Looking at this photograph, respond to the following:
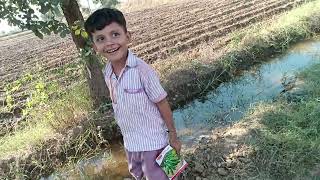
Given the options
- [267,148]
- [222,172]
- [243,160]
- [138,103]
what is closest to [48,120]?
[222,172]

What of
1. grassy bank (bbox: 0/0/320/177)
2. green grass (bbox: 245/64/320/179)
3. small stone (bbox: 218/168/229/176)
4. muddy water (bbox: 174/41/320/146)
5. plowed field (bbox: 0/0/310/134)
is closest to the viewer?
green grass (bbox: 245/64/320/179)

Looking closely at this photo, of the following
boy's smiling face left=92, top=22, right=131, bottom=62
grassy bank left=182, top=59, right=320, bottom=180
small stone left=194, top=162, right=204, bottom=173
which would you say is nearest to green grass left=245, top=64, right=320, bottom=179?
grassy bank left=182, top=59, right=320, bottom=180

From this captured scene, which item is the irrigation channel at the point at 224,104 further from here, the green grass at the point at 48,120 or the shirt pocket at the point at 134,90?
the shirt pocket at the point at 134,90

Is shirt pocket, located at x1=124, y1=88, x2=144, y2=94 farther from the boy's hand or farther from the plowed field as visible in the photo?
the plowed field

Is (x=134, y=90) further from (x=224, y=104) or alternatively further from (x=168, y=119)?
(x=224, y=104)

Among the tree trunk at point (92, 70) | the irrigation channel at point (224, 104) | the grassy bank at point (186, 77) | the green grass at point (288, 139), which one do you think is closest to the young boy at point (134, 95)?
the green grass at point (288, 139)

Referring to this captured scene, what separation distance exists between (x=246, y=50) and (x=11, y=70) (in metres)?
6.47

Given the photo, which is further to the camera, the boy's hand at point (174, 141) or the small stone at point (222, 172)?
the small stone at point (222, 172)

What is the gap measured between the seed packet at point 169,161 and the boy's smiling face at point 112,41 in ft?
2.12

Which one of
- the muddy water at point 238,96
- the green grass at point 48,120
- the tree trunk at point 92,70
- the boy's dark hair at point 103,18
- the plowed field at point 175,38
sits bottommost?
the muddy water at point 238,96

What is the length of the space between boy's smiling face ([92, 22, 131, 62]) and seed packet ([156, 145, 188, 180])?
0.64m

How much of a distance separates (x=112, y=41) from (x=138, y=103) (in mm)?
398

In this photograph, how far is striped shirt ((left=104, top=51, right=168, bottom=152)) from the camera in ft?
7.84

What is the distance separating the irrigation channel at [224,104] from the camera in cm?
473
